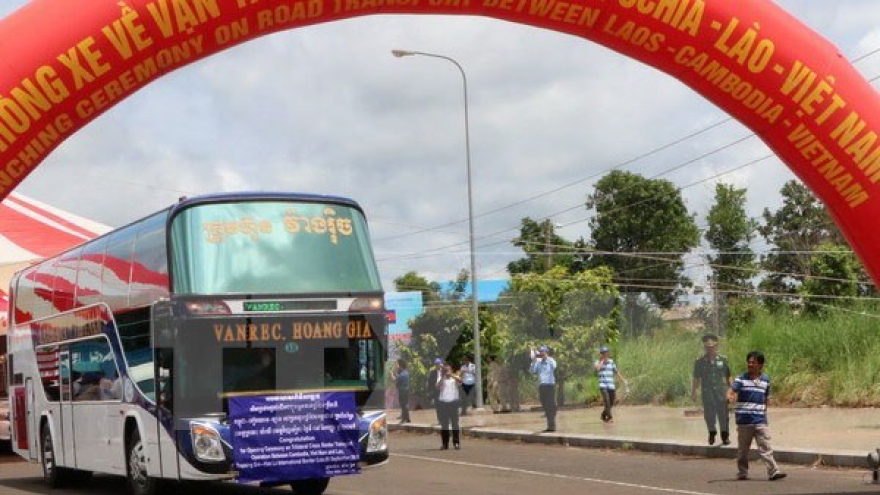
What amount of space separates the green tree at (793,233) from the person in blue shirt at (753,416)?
161 feet

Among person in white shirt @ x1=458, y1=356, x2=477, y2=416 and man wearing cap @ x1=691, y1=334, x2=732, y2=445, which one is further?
person in white shirt @ x1=458, y1=356, x2=477, y2=416

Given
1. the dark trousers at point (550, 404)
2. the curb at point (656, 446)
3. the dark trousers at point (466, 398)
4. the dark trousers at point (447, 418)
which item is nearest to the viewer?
the curb at point (656, 446)

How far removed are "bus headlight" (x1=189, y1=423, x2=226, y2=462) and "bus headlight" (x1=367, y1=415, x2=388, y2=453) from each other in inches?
66.3

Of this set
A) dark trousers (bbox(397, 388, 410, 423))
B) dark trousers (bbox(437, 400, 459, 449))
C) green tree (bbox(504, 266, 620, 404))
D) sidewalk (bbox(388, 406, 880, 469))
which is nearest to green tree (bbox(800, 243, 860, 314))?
green tree (bbox(504, 266, 620, 404))

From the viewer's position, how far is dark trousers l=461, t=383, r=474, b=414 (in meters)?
36.6

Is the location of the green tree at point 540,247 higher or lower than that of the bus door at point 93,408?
higher

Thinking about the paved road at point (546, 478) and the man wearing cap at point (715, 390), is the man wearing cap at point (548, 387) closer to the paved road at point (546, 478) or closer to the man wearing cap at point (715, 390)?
the paved road at point (546, 478)

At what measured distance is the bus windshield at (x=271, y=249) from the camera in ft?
50.1

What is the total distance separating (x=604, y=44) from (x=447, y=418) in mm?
13913

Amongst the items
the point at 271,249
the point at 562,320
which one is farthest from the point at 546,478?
the point at 562,320

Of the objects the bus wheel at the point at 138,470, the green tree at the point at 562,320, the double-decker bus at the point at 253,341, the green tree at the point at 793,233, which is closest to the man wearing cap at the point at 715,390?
the double-decker bus at the point at 253,341

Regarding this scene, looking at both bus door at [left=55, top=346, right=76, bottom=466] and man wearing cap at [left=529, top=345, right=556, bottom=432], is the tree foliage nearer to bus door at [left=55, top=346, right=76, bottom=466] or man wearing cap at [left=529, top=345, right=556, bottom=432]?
man wearing cap at [left=529, top=345, right=556, bottom=432]

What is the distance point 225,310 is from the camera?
49.7ft

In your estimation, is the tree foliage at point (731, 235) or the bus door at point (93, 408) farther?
the tree foliage at point (731, 235)
